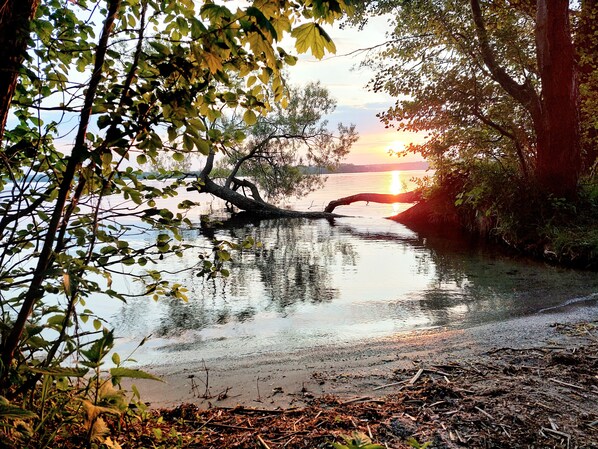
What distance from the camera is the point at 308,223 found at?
2005 centimetres

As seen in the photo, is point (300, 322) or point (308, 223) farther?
point (308, 223)

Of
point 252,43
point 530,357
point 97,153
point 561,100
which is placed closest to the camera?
point 252,43

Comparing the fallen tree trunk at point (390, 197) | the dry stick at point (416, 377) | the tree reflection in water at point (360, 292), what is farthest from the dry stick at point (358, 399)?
the fallen tree trunk at point (390, 197)

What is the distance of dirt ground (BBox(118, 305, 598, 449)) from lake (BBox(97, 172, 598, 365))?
0.83 metres

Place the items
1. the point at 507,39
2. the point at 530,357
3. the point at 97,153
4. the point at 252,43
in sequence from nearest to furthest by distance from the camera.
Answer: the point at 252,43 < the point at 97,153 < the point at 530,357 < the point at 507,39

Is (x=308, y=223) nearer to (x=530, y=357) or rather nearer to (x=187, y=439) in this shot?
(x=530, y=357)

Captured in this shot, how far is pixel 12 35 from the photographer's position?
146 centimetres

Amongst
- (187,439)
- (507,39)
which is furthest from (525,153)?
(187,439)

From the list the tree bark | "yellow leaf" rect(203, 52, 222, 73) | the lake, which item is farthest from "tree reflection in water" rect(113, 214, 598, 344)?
"yellow leaf" rect(203, 52, 222, 73)

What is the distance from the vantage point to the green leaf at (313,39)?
1.32 metres

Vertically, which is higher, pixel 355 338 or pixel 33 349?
pixel 33 349

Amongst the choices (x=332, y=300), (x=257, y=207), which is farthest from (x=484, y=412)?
(x=257, y=207)

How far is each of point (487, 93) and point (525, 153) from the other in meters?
2.13

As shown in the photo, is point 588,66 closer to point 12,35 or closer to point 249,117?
point 249,117
